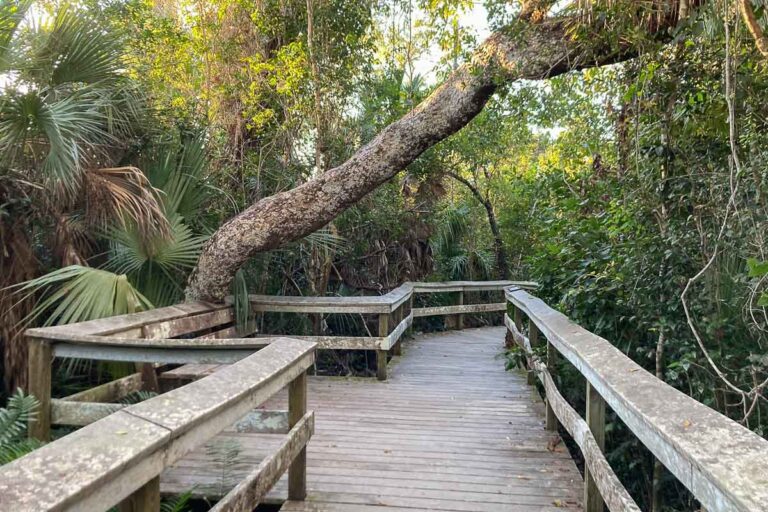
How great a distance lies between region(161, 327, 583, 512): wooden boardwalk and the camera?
10.5ft

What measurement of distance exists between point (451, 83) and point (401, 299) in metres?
2.83

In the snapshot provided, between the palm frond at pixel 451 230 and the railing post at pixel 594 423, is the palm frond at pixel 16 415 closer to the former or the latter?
the railing post at pixel 594 423

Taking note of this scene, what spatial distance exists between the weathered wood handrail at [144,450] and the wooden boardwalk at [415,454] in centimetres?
82

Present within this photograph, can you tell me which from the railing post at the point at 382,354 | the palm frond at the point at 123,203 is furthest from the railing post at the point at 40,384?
the railing post at the point at 382,354

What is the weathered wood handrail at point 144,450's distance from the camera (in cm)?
114

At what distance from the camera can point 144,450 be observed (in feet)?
4.63

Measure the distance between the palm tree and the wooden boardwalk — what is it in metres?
2.08

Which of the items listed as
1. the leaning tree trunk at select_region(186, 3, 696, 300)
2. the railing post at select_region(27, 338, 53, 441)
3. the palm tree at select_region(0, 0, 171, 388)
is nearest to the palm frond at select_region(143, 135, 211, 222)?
the palm tree at select_region(0, 0, 171, 388)

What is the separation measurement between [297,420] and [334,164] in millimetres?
5402

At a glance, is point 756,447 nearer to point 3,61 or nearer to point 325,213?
point 325,213

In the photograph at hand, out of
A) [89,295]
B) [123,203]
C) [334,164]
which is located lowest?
[89,295]

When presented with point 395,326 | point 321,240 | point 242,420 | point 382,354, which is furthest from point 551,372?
point 395,326

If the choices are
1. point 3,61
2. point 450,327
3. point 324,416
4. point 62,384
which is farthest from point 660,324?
point 450,327

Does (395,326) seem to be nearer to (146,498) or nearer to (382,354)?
(382,354)
